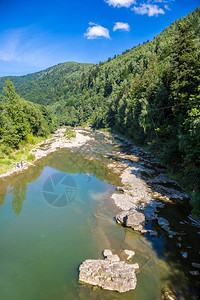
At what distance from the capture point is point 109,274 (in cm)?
970

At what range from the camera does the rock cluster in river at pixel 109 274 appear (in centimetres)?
934

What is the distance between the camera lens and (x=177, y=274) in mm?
10148

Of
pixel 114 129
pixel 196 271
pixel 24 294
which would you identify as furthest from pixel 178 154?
pixel 114 129

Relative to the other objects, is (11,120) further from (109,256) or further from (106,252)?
(109,256)

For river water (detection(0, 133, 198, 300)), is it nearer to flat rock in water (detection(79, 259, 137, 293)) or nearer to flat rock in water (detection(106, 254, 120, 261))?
flat rock in water (detection(79, 259, 137, 293))

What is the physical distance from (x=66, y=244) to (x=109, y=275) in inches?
178

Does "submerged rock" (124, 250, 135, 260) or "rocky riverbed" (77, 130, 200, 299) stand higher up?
"rocky riverbed" (77, 130, 200, 299)

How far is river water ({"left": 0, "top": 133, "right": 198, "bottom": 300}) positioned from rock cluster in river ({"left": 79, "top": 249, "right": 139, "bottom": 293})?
0.32 meters

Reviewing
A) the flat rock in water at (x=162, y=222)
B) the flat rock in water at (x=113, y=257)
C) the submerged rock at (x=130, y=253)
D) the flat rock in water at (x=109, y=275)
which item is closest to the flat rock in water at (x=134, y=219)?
the flat rock in water at (x=162, y=222)

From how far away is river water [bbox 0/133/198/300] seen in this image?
9.48m

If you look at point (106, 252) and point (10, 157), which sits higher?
point (10, 157)

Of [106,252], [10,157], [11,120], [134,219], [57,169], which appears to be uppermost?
[11,120]

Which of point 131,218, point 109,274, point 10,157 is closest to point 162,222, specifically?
point 131,218

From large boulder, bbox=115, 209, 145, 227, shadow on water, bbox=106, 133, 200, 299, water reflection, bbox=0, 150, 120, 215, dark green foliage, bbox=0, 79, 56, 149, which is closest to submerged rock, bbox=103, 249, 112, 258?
large boulder, bbox=115, 209, 145, 227
